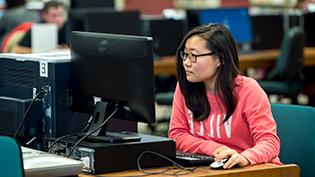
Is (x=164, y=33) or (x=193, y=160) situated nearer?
(x=193, y=160)

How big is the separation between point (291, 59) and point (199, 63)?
451cm

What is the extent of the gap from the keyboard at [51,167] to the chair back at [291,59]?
5.04 meters

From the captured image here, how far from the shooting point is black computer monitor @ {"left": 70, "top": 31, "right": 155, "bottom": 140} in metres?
2.99

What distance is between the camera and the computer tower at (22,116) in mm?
3387

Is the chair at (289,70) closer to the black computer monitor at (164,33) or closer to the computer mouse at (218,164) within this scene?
the black computer monitor at (164,33)

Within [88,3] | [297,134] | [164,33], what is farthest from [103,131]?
[88,3]

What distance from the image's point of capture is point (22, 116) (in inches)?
134

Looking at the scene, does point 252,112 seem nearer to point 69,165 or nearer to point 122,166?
point 122,166

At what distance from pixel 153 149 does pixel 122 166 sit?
0.14 m

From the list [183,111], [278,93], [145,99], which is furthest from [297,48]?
[145,99]

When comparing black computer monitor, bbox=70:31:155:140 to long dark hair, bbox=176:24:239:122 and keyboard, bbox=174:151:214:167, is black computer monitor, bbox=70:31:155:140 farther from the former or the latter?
long dark hair, bbox=176:24:239:122

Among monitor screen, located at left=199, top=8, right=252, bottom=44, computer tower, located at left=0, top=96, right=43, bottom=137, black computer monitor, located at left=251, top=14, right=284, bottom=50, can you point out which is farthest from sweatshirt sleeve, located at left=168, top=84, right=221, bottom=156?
black computer monitor, located at left=251, top=14, right=284, bottom=50

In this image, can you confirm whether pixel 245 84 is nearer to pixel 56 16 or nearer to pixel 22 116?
pixel 22 116

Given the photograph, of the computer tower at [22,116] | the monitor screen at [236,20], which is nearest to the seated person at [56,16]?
the monitor screen at [236,20]
